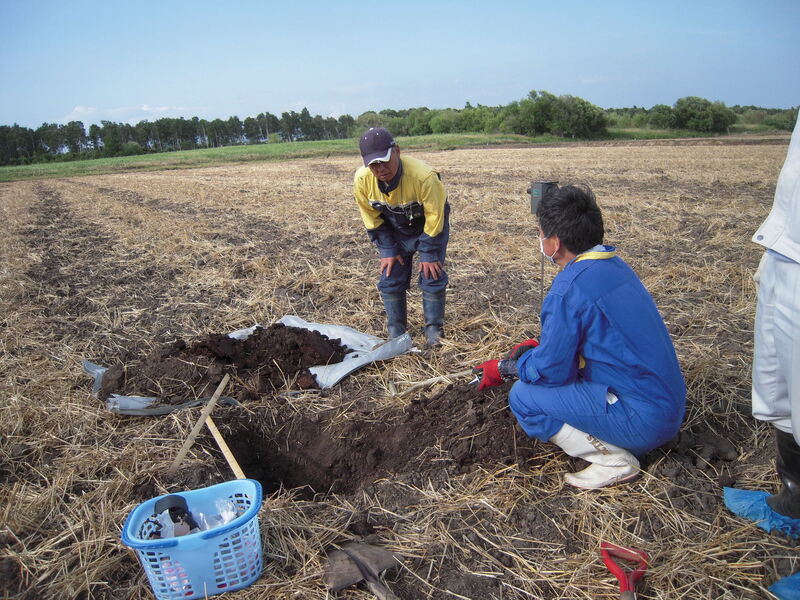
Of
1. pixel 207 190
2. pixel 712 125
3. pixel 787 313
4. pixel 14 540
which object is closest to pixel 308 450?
pixel 14 540

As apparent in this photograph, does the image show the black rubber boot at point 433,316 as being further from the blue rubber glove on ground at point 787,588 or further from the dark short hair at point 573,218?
the blue rubber glove on ground at point 787,588

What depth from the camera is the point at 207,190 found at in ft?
58.1

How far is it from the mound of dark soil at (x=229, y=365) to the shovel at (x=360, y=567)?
168 centimetres

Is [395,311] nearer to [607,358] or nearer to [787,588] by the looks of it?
[607,358]

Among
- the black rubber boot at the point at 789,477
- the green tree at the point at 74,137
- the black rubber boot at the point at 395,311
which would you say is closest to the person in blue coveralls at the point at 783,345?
the black rubber boot at the point at 789,477

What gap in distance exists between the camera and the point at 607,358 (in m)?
2.45

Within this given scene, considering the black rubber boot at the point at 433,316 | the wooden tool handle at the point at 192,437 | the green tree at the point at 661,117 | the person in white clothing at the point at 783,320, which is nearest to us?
the person in white clothing at the point at 783,320

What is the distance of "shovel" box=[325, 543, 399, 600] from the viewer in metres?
2.18

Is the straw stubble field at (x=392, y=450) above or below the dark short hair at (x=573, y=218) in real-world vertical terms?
below

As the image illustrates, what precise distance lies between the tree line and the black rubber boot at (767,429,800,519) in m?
35.5

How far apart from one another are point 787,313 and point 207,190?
17.9 meters

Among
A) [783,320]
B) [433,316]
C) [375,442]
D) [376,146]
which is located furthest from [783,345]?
[433,316]

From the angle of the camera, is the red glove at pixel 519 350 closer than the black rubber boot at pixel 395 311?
Yes

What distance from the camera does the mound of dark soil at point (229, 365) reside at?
3.81m
